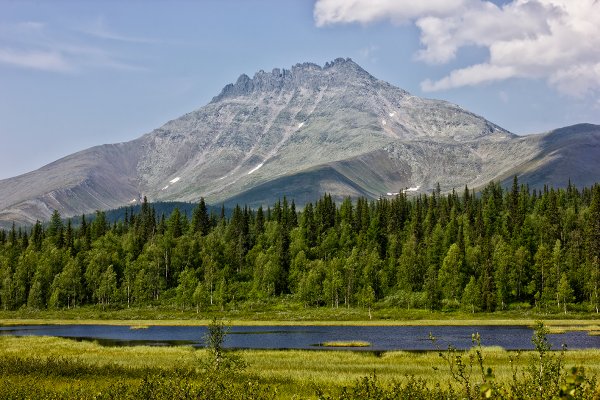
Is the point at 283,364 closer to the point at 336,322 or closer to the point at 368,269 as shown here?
the point at 336,322

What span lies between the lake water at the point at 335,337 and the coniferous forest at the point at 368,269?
4008cm

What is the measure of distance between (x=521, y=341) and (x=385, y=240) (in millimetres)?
112621

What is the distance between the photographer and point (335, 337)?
96.7 meters

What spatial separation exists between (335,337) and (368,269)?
240 ft

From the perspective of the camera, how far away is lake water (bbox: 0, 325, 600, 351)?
8131 cm

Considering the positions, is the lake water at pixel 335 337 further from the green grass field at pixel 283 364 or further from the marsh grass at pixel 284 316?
the green grass field at pixel 283 364

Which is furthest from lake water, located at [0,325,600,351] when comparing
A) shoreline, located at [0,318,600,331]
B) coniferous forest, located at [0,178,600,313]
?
coniferous forest, located at [0,178,600,313]

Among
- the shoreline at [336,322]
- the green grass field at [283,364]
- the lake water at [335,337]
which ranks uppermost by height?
the green grass field at [283,364]

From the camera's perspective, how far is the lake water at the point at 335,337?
267ft

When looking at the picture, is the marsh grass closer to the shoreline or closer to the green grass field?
the shoreline

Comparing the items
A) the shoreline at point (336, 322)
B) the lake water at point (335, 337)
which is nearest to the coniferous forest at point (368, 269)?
the shoreline at point (336, 322)

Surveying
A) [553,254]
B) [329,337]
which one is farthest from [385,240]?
[329,337]

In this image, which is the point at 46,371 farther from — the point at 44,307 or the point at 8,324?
the point at 44,307

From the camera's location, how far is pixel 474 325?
122m
